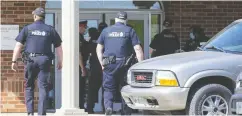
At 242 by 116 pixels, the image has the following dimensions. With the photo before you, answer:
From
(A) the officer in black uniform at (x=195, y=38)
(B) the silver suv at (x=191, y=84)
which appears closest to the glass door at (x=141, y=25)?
(A) the officer in black uniform at (x=195, y=38)

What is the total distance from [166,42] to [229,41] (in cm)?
326

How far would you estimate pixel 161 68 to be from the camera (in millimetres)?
8906

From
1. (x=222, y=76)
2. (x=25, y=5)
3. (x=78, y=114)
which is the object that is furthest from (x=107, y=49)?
(x=25, y=5)

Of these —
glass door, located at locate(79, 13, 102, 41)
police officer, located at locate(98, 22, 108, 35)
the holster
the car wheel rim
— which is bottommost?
the car wheel rim

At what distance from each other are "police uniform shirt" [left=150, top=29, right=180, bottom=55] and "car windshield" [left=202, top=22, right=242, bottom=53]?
9.23 feet

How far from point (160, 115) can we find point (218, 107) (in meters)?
1.09

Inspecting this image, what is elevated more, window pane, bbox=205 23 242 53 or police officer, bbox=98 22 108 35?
police officer, bbox=98 22 108 35

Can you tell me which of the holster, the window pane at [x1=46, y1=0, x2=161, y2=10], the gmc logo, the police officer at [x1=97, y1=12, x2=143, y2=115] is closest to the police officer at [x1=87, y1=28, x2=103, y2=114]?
the window pane at [x1=46, y1=0, x2=161, y2=10]

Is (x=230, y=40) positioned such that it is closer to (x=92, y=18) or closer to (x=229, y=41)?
(x=229, y=41)

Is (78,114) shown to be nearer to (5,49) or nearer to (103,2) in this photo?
(5,49)

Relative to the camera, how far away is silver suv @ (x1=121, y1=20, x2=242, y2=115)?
343 inches

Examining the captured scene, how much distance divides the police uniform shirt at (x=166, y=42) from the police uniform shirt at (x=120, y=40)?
2506 mm

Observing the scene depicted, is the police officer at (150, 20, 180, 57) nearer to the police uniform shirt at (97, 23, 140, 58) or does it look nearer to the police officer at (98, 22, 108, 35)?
the police officer at (98, 22, 108, 35)

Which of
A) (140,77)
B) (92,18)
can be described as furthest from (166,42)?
(140,77)
